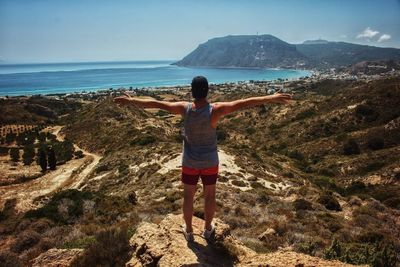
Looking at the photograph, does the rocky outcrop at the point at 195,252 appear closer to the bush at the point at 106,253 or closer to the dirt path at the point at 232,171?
the bush at the point at 106,253

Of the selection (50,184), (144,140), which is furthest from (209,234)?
(144,140)

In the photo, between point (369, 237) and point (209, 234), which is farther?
point (369, 237)

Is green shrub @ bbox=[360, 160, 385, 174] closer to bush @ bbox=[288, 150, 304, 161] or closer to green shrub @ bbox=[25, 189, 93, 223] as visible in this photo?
bush @ bbox=[288, 150, 304, 161]

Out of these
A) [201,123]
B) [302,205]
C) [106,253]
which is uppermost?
[201,123]

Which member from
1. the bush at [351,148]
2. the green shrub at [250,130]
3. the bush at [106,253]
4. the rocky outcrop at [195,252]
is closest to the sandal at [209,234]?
the rocky outcrop at [195,252]

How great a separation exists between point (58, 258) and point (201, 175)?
316 cm

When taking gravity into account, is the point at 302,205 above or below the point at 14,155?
above

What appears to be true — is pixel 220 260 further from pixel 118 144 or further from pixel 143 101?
pixel 118 144

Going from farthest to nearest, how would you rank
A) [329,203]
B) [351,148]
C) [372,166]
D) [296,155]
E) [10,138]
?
[10,138], [296,155], [351,148], [372,166], [329,203]

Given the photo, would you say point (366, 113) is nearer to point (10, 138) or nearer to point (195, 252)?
point (195, 252)

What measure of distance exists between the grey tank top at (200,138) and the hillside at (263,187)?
1466mm

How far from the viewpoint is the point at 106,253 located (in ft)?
18.7

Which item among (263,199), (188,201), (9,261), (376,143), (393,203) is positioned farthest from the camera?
(376,143)

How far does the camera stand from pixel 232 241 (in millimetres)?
5957
